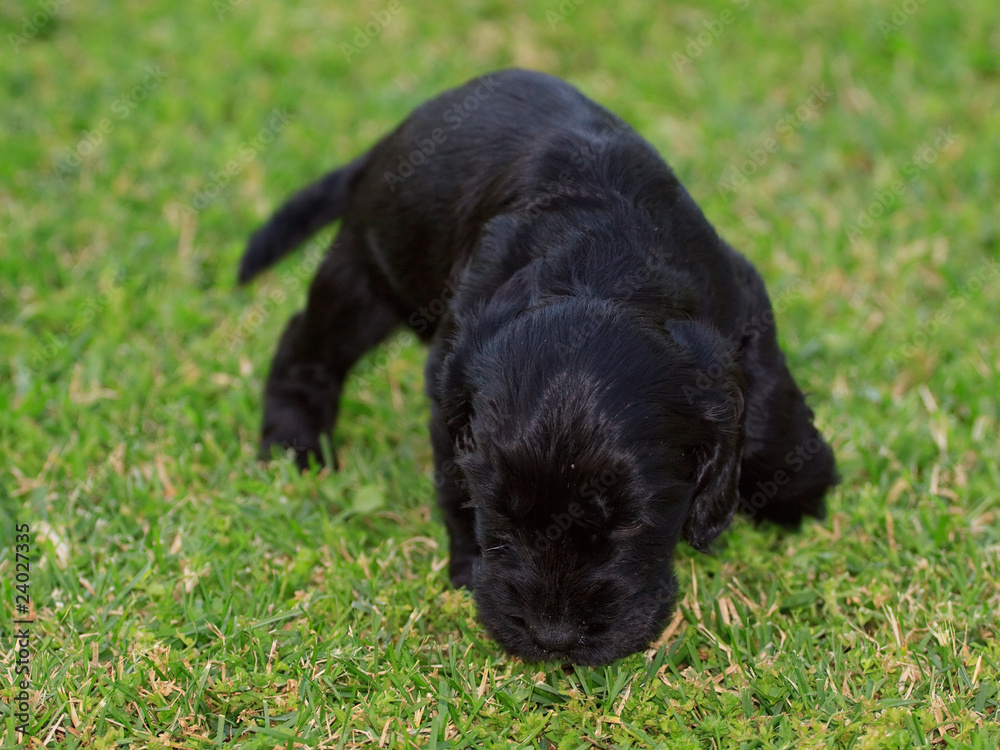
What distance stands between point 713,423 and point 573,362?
0.41m

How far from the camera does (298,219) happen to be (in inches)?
161

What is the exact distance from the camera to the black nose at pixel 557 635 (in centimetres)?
252

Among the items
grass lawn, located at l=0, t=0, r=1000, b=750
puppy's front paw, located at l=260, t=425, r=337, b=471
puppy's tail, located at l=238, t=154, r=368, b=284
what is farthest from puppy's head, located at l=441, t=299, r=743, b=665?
puppy's tail, located at l=238, t=154, r=368, b=284

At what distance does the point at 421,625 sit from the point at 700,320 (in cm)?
116

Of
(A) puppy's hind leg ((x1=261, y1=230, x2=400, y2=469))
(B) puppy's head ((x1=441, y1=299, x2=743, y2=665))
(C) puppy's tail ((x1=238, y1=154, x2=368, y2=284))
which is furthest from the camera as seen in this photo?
(C) puppy's tail ((x1=238, y1=154, x2=368, y2=284))

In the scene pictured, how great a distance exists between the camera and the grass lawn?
2.82 m

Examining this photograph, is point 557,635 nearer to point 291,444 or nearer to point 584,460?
point 584,460

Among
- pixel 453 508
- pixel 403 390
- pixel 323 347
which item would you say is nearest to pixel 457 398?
pixel 453 508

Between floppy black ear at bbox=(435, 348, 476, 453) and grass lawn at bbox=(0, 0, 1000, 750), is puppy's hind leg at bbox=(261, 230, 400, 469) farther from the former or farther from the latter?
floppy black ear at bbox=(435, 348, 476, 453)

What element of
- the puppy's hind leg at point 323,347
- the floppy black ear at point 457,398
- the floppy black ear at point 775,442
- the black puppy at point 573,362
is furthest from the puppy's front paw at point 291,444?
the floppy black ear at point 775,442

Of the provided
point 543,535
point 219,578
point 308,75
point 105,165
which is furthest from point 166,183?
point 543,535

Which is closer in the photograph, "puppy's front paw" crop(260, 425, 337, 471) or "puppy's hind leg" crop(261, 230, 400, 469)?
"puppy's hind leg" crop(261, 230, 400, 469)

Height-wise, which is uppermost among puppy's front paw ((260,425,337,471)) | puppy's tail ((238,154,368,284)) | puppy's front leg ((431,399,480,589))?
puppy's tail ((238,154,368,284))

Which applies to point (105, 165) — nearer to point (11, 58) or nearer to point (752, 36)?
point (11, 58)
